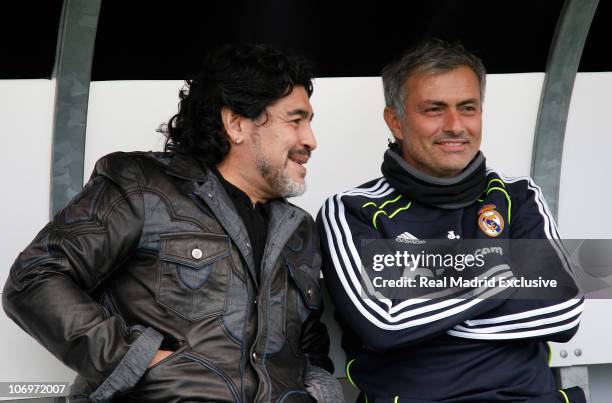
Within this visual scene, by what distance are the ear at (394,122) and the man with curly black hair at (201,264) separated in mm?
376

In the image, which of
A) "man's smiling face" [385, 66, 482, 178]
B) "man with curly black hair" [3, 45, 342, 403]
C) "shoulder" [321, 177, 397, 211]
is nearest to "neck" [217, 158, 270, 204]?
"man with curly black hair" [3, 45, 342, 403]

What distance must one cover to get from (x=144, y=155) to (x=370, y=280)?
0.80m

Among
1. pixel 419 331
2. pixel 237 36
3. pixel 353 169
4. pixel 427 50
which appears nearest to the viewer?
pixel 419 331

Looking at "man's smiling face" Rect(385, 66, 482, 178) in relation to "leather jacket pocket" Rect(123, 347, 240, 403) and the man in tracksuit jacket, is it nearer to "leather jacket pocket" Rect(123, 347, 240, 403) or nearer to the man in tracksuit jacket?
the man in tracksuit jacket

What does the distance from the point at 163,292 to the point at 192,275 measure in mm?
97

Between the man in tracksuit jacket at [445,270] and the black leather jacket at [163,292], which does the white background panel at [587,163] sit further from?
the black leather jacket at [163,292]

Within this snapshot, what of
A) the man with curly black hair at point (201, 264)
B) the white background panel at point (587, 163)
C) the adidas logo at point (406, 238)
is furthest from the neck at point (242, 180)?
the white background panel at point (587, 163)

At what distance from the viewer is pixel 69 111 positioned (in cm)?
339

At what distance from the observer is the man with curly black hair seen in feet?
8.29

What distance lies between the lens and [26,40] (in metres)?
3.49

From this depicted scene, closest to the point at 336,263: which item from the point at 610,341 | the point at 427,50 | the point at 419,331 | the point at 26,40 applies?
the point at 419,331

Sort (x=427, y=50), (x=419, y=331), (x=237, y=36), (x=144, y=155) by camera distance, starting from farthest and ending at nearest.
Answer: (x=237, y=36), (x=427, y=50), (x=144, y=155), (x=419, y=331)

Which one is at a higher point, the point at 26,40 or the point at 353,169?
the point at 26,40

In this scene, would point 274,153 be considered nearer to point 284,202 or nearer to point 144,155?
point 284,202
